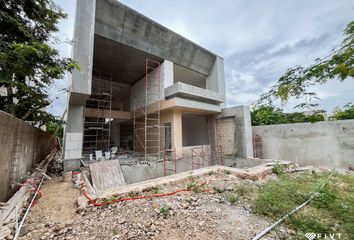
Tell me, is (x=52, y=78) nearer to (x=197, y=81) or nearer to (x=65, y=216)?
(x=65, y=216)

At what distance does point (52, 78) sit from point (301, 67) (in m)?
7.97

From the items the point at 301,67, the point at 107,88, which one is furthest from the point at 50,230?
the point at 107,88

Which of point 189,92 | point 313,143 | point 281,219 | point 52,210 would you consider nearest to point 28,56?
point 52,210

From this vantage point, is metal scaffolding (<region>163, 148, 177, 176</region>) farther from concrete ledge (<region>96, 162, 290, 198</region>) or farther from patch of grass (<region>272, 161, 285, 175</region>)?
patch of grass (<region>272, 161, 285, 175</region>)

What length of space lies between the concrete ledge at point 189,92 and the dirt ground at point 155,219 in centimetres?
593

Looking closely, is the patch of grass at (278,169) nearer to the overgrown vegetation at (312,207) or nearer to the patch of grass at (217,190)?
the overgrown vegetation at (312,207)

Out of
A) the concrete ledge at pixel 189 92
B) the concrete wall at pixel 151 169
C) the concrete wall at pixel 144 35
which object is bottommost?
the concrete wall at pixel 151 169

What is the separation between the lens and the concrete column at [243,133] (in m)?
9.79

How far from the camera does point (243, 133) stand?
32.5 feet

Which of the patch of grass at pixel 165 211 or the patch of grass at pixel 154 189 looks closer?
the patch of grass at pixel 165 211

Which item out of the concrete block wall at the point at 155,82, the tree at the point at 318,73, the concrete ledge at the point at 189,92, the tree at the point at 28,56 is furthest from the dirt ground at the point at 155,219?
the concrete block wall at the point at 155,82

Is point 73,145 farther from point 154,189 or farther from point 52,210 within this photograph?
point 154,189

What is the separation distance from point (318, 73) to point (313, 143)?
902 centimetres

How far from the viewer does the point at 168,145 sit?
31.7ft
